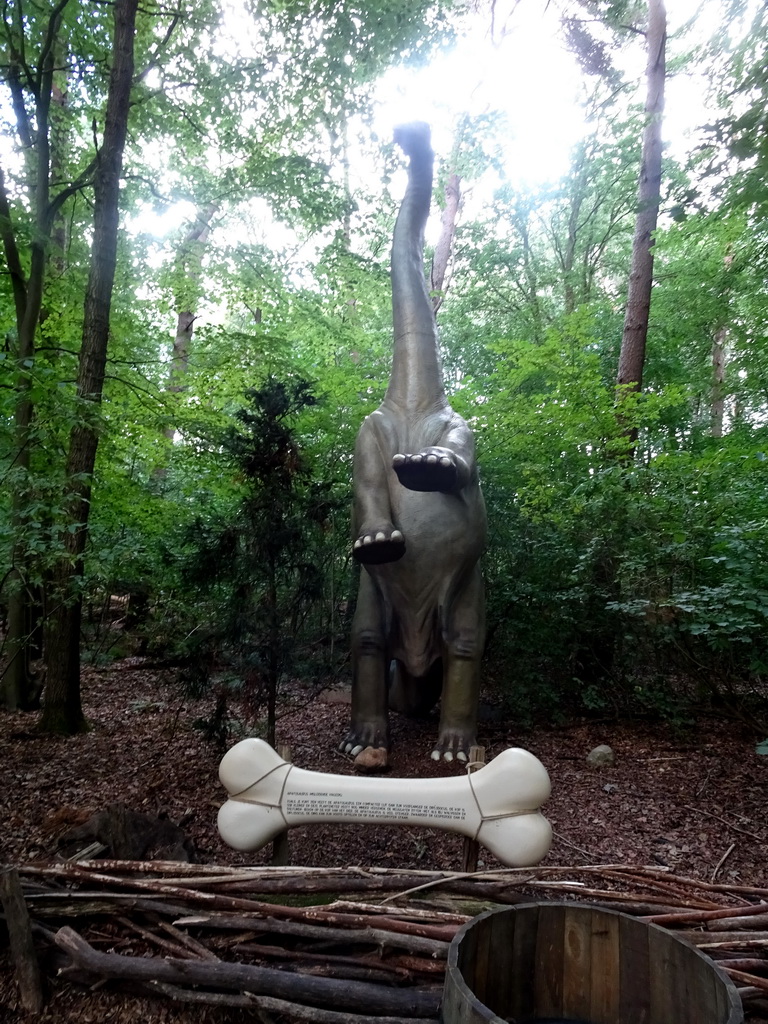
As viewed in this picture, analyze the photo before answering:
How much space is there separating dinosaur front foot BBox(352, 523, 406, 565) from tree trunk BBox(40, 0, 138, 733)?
2019 mm

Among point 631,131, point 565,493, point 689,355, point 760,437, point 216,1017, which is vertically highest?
point 631,131

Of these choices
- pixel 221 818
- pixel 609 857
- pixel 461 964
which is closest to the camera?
pixel 461 964

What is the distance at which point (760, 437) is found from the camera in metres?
9.03

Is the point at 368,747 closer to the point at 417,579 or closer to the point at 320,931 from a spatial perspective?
the point at 417,579

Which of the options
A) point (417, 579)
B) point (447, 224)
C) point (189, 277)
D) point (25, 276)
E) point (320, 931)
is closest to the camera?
point (320, 931)

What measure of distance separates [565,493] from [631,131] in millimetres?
9660

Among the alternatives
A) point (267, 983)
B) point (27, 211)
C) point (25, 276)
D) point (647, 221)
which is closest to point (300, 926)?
point (267, 983)

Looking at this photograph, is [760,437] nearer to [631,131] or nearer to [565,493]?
[565,493]

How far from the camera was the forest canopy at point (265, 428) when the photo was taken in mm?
4461

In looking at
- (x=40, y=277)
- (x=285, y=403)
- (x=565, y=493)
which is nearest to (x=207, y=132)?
(x=40, y=277)

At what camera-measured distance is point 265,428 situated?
13.7ft

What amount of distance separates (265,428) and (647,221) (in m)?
7.22

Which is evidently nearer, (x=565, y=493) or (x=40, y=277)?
(x=40, y=277)

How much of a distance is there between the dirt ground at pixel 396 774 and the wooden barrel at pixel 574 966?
817 millimetres
